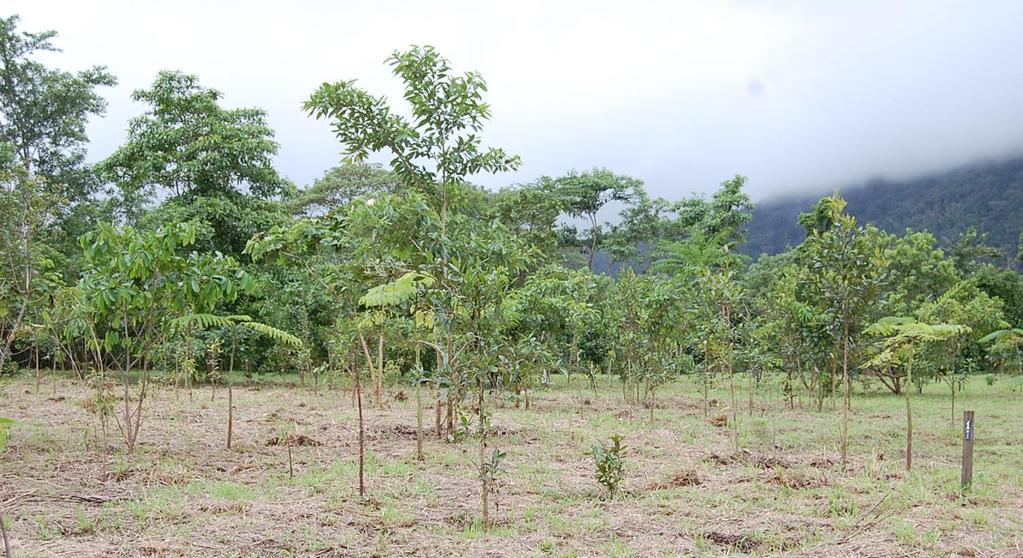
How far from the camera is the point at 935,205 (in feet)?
163

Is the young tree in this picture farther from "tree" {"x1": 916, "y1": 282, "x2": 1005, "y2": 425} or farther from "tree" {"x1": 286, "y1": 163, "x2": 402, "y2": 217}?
"tree" {"x1": 916, "y1": 282, "x2": 1005, "y2": 425}

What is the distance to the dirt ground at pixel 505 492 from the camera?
5.12 metres

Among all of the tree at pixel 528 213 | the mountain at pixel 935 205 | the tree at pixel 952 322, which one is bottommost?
the tree at pixel 952 322

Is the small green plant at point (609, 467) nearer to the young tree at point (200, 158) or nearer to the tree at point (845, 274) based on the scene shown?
the tree at point (845, 274)

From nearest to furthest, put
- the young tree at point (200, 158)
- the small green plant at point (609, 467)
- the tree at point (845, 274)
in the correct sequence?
1. the small green plant at point (609, 467)
2. the tree at point (845, 274)
3. the young tree at point (200, 158)

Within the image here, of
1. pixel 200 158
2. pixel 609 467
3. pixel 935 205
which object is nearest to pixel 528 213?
pixel 200 158

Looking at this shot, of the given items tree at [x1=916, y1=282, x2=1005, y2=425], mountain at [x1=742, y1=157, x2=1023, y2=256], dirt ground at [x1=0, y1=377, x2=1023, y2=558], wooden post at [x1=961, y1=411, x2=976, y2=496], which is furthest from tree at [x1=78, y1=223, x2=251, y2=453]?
mountain at [x1=742, y1=157, x2=1023, y2=256]

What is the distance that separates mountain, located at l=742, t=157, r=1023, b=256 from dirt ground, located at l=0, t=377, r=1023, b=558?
35.1m

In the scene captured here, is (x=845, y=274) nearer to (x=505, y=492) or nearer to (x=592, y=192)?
(x=505, y=492)

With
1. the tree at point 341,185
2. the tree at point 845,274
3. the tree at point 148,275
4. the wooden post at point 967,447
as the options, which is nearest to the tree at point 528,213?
the tree at point 341,185

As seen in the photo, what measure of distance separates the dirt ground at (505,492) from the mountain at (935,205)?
115 feet

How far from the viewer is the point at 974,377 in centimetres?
2470

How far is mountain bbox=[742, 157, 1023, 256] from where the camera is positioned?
4566cm

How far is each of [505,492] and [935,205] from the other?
52248 millimetres
